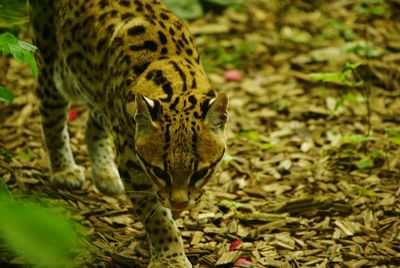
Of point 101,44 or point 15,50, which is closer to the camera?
point 15,50

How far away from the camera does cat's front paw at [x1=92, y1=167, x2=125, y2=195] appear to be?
218 inches

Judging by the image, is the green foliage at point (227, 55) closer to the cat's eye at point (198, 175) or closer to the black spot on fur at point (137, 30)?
the black spot on fur at point (137, 30)

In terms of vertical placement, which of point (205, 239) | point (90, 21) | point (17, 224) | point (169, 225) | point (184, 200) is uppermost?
point (17, 224)

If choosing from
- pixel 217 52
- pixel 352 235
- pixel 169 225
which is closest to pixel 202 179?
pixel 169 225

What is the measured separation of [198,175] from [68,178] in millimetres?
2342

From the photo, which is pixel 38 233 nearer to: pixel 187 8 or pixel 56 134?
pixel 56 134

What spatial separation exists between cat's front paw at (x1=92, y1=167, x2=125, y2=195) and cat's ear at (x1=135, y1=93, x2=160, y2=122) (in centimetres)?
205

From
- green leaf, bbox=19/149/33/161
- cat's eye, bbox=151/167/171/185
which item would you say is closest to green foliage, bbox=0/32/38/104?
cat's eye, bbox=151/167/171/185

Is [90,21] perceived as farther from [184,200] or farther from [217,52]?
[217,52]

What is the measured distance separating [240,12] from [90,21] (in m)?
5.02

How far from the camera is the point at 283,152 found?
627 cm

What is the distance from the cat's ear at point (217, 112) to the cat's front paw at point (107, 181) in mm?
2135

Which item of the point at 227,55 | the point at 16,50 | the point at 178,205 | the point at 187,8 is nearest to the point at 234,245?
the point at 178,205

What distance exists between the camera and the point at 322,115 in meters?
6.98
